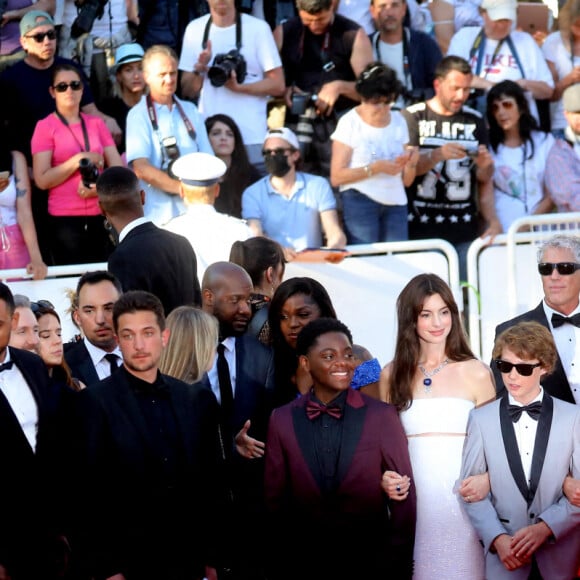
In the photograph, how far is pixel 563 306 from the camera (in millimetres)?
6824

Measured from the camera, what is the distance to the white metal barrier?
8.77 metres

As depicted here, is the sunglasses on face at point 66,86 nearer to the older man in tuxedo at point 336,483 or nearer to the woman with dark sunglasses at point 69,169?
the woman with dark sunglasses at point 69,169

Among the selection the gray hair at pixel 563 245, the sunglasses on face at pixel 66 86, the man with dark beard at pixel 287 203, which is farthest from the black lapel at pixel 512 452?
the sunglasses on face at pixel 66 86

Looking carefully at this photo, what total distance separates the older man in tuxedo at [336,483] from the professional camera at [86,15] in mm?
4653

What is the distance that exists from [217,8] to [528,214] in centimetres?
262

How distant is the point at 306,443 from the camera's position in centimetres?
566

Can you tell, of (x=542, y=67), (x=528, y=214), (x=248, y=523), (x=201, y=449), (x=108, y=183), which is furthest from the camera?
(x=542, y=67)

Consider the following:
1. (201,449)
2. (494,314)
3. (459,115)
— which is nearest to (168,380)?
(201,449)

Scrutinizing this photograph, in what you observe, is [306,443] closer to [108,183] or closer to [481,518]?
[481,518]

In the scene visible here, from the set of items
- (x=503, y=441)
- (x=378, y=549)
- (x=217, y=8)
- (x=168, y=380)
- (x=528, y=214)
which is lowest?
(x=378, y=549)

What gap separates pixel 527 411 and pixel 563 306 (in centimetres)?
117

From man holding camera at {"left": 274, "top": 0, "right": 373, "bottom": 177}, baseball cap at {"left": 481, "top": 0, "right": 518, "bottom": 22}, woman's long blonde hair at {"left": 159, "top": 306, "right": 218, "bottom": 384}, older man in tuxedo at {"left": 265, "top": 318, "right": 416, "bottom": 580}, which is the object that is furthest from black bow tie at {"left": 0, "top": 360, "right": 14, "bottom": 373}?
baseball cap at {"left": 481, "top": 0, "right": 518, "bottom": 22}

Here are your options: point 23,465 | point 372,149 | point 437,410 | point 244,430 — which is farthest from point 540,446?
point 372,149

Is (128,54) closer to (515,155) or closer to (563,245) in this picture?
(515,155)
